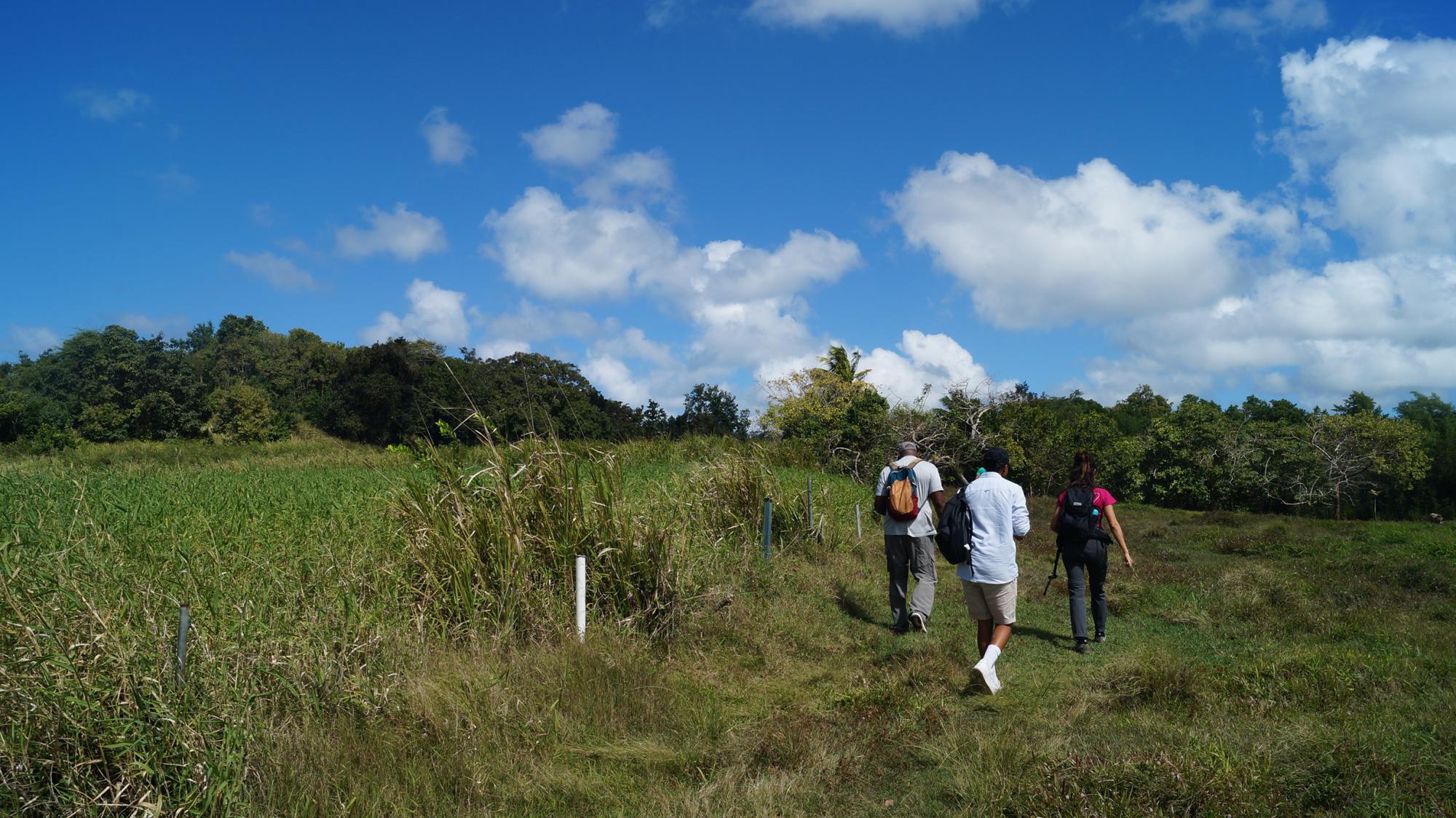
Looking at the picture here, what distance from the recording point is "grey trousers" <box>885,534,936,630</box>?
26.4 feet

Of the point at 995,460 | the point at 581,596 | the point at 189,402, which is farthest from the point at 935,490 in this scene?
the point at 189,402

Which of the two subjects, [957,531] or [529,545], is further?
[529,545]

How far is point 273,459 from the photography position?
77.2 ft

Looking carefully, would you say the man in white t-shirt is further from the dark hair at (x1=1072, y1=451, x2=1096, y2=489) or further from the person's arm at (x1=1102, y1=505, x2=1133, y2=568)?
the person's arm at (x1=1102, y1=505, x2=1133, y2=568)

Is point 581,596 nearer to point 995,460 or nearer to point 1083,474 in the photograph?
point 995,460

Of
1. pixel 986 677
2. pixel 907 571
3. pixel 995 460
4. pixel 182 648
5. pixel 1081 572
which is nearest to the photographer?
pixel 182 648

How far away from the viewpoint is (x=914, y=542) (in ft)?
26.5

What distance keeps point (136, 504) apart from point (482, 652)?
15.7 feet

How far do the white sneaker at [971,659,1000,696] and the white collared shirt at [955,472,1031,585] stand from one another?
600mm

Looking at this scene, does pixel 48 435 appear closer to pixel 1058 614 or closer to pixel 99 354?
pixel 99 354

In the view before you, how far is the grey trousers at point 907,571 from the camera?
8039 millimetres

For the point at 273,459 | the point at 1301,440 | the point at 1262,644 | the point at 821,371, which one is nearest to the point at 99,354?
the point at 273,459

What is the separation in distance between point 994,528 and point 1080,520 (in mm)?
1680

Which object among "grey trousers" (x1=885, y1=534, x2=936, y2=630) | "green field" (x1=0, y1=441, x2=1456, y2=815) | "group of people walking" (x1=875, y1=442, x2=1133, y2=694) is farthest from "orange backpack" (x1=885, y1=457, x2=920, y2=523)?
"green field" (x1=0, y1=441, x2=1456, y2=815)
